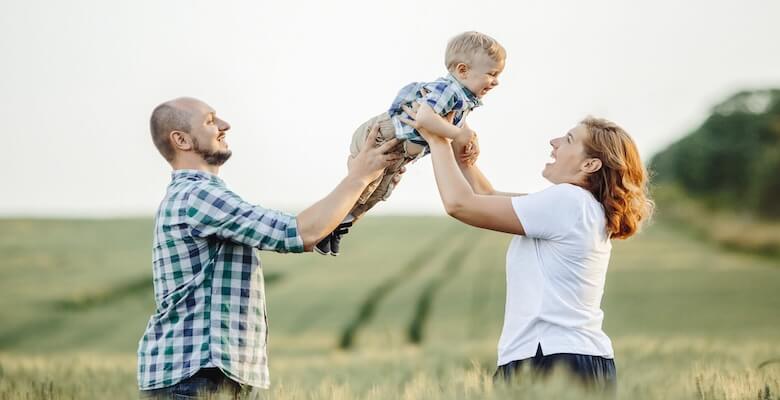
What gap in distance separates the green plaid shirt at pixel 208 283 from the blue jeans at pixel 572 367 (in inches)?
35.3

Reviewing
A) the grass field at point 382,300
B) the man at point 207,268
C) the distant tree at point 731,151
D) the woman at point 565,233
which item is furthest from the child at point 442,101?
the distant tree at point 731,151

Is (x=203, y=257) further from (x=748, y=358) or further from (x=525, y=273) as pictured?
(x=748, y=358)

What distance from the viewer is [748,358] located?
6.62m

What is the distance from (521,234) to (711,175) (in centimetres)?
4191

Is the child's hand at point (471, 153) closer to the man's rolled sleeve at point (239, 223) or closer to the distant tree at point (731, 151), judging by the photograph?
the man's rolled sleeve at point (239, 223)

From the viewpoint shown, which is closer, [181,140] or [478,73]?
[181,140]

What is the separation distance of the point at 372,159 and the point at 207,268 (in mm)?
775

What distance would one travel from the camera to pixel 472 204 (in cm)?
360

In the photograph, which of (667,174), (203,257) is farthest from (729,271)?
(667,174)

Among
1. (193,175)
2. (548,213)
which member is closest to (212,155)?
(193,175)

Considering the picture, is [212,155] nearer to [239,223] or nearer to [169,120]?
[169,120]

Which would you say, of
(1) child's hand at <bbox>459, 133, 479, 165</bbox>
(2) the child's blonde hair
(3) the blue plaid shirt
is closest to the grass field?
(1) child's hand at <bbox>459, 133, 479, 165</bbox>

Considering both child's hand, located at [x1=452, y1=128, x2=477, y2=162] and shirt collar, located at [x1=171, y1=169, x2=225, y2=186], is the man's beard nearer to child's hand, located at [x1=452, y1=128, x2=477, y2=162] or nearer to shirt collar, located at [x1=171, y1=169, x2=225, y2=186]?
shirt collar, located at [x1=171, y1=169, x2=225, y2=186]

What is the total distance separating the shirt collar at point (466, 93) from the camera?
405 cm
